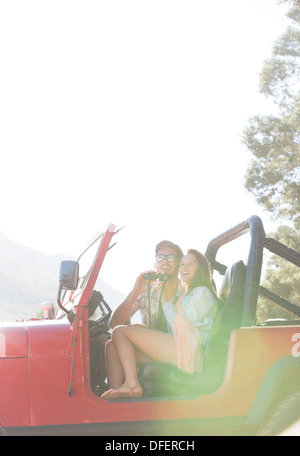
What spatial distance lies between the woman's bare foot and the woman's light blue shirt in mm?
545

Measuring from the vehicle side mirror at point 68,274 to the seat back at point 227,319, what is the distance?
1060mm

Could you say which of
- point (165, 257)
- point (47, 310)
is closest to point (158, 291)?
point (165, 257)

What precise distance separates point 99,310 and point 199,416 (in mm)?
1186

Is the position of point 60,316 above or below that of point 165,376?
above

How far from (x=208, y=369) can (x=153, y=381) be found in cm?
38

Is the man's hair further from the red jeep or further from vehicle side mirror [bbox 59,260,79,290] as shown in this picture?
vehicle side mirror [bbox 59,260,79,290]

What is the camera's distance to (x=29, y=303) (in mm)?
174500

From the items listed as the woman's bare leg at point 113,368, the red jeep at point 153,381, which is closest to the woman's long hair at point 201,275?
the red jeep at point 153,381

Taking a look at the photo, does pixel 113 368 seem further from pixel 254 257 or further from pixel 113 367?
pixel 254 257

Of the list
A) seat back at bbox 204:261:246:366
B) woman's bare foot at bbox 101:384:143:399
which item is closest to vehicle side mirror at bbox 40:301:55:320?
woman's bare foot at bbox 101:384:143:399

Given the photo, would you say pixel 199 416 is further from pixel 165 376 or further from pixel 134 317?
pixel 134 317

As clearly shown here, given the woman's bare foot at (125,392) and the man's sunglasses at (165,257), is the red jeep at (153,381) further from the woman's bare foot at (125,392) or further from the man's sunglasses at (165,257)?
the man's sunglasses at (165,257)
